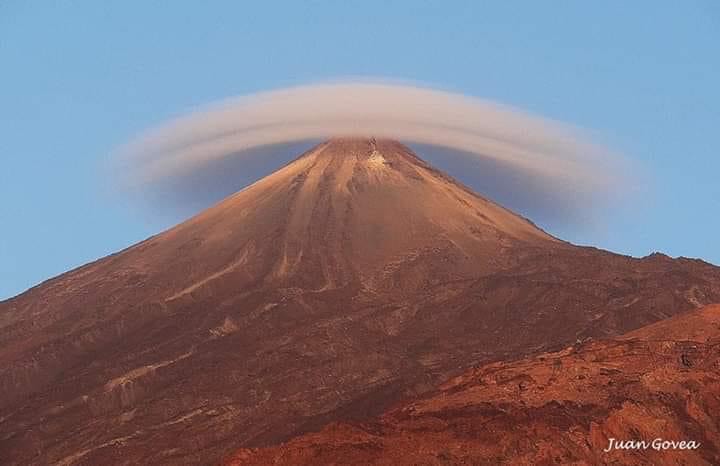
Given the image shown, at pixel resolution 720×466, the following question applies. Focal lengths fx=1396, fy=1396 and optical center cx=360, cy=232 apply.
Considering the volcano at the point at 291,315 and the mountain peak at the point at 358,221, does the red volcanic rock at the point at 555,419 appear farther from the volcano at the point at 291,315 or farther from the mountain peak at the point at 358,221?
the mountain peak at the point at 358,221

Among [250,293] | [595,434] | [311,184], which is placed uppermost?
[311,184]

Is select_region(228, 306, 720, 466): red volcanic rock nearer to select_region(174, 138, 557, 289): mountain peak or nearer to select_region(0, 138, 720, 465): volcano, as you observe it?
select_region(0, 138, 720, 465): volcano

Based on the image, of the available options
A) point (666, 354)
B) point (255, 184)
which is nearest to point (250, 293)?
point (255, 184)

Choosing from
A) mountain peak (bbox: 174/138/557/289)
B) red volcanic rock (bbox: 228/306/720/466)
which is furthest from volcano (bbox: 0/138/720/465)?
red volcanic rock (bbox: 228/306/720/466)

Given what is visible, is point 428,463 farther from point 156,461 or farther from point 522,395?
point 156,461

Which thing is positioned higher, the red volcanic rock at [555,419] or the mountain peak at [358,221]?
the mountain peak at [358,221]

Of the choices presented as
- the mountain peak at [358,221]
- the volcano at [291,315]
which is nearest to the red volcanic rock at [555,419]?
the volcano at [291,315]

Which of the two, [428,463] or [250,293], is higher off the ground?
[250,293]
